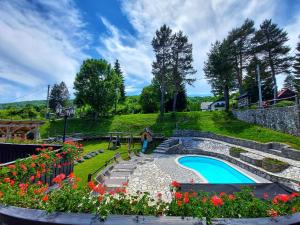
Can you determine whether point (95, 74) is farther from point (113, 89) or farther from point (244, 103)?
point (244, 103)

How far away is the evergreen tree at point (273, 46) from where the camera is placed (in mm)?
27031

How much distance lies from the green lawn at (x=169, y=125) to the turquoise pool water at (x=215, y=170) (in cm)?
516

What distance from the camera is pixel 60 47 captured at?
42.3ft

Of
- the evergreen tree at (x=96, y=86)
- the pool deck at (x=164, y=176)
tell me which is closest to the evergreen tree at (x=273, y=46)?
the pool deck at (x=164, y=176)

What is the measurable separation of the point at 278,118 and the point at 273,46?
49.8 feet

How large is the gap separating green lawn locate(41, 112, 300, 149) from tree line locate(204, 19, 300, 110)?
6078 millimetres

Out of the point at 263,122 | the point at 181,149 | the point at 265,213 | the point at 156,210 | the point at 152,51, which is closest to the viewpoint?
the point at 265,213

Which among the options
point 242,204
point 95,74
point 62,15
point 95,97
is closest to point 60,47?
point 62,15

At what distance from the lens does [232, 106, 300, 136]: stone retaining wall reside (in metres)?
15.2

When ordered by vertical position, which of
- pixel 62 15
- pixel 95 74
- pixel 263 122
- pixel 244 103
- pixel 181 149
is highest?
pixel 95 74

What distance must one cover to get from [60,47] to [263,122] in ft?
64.9

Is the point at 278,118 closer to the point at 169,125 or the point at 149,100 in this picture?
the point at 169,125

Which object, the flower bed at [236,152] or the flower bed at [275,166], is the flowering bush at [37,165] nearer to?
the flower bed at [275,166]

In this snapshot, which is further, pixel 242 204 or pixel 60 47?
pixel 60 47
